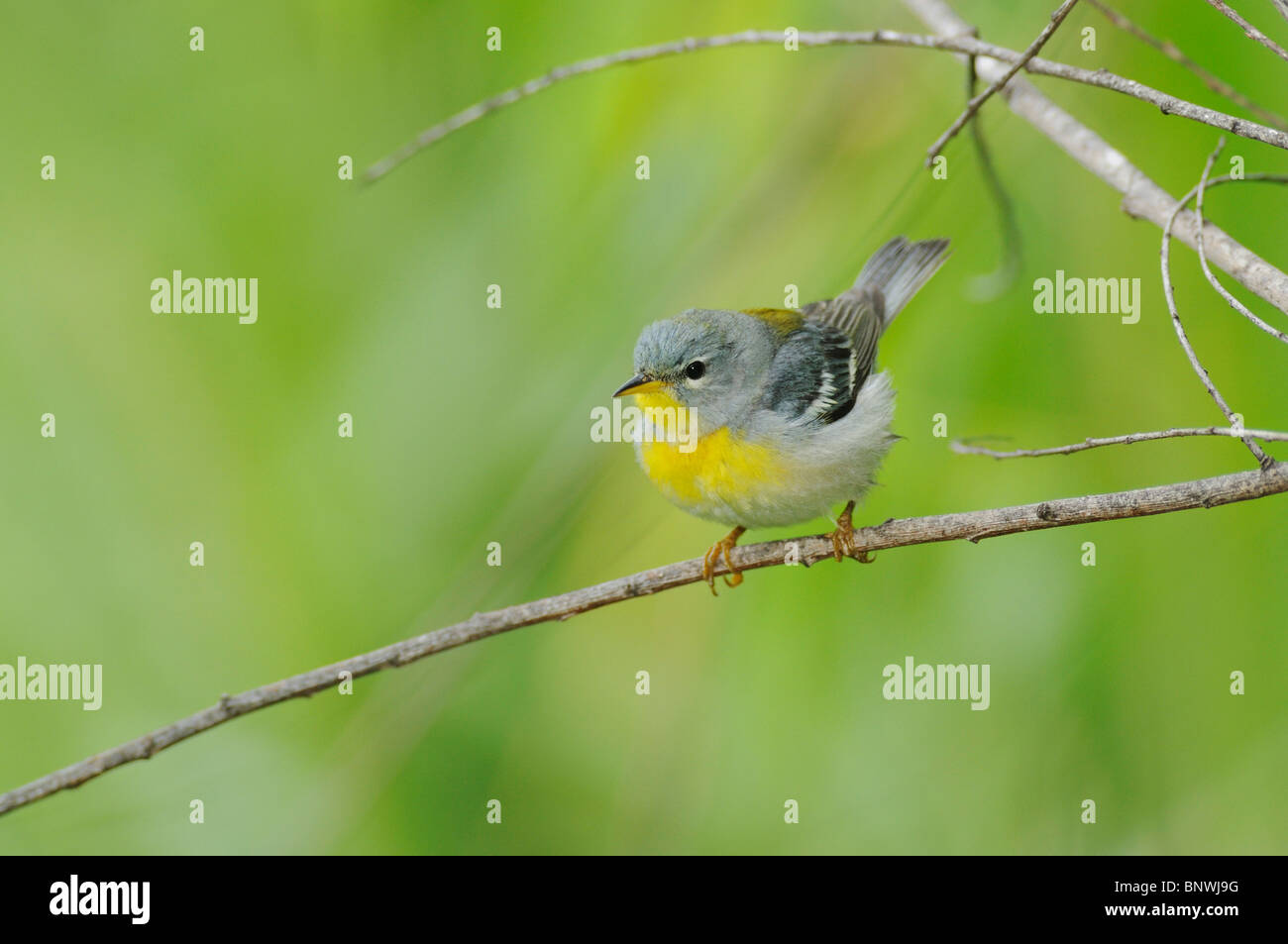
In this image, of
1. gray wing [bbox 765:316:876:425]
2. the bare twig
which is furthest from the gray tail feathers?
the bare twig

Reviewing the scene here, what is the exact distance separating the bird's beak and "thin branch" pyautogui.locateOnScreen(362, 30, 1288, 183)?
0.83 metres

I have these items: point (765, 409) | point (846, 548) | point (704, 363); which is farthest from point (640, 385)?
point (846, 548)

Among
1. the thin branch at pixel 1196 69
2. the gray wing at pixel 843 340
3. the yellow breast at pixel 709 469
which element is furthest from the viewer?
the gray wing at pixel 843 340

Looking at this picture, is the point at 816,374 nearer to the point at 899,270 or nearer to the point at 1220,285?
the point at 899,270

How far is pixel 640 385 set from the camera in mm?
2730

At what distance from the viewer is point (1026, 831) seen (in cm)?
190

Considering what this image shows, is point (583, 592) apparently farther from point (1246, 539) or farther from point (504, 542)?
point (1246, 539)

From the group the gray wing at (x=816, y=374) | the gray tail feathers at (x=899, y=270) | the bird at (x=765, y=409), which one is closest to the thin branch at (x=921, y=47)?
the bird at (x=765, y=409)

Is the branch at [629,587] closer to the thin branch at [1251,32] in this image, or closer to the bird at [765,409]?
the bird at [765,409]

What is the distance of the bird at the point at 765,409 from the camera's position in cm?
264

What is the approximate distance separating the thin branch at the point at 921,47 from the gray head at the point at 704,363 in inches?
30.9

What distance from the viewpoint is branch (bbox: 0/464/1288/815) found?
4.88 ft

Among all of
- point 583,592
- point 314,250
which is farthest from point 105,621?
point 583,592

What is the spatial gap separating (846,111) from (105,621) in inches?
79.4
